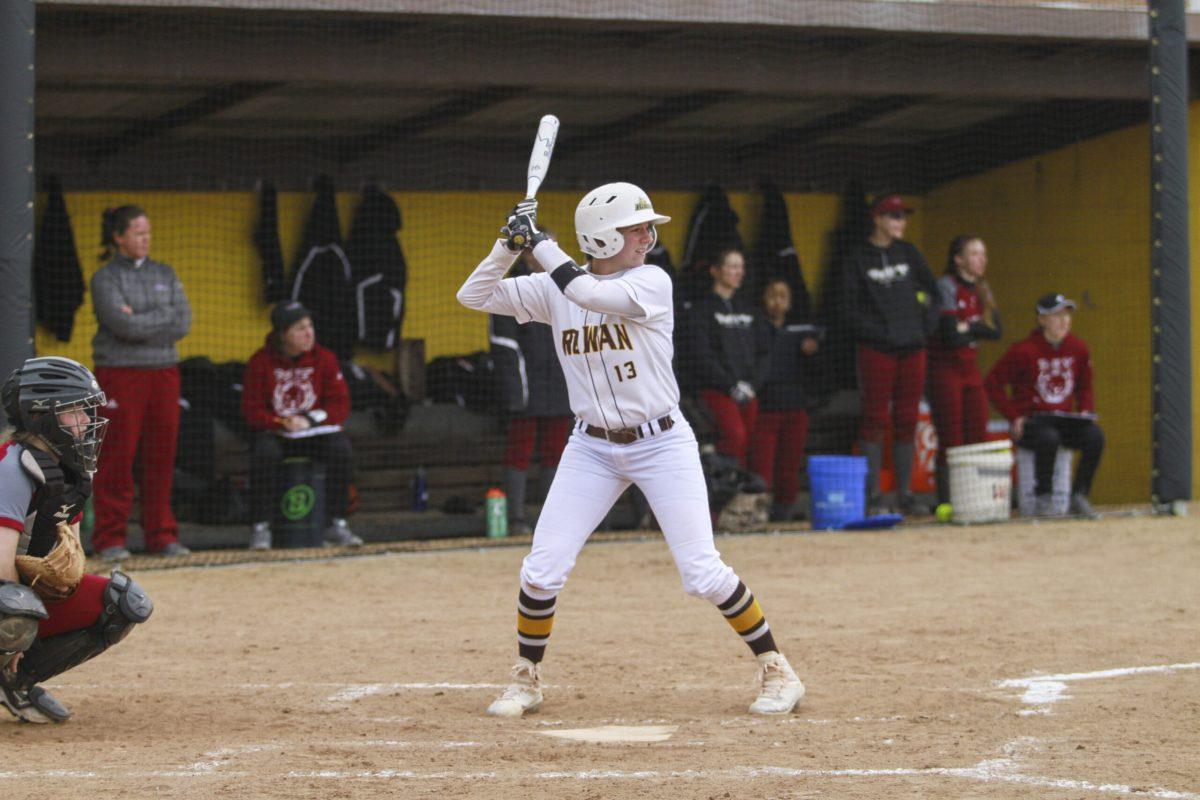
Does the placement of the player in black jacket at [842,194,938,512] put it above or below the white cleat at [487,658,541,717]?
above

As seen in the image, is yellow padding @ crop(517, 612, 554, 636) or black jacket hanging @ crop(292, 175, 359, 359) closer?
yellow padding @ crop(517, 612, 554, 636)

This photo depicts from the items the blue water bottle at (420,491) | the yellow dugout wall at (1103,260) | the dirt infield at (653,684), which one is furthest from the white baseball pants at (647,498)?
the yellow dugout wall at (1103,260)

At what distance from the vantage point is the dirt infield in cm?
412

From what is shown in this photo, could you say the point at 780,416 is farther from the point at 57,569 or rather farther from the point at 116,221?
the point at 57,569

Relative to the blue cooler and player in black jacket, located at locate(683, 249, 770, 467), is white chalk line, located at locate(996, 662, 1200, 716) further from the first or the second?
player in black jacket, located at locate(683, 249, 770, 467)

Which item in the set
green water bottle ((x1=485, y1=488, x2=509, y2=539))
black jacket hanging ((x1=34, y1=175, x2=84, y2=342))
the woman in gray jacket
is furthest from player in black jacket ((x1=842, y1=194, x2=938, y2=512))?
black jacket hanging ((x1=34, y1=175, x2=84, y2=342))

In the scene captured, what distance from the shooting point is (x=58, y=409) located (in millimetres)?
4707

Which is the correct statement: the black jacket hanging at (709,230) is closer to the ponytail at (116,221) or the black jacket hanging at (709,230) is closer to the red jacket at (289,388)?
the red jacket at (289,388)

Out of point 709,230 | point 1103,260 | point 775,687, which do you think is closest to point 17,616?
point 775,687

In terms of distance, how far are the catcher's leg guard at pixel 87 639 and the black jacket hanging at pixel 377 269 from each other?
7215 millimetres

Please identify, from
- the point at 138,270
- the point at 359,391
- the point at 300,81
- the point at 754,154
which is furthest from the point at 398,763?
the point at 754,154

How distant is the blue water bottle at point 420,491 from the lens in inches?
472

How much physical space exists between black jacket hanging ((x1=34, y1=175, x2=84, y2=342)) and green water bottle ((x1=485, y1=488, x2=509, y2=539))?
3382 millimetres

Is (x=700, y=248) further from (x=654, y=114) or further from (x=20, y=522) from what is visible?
(x=20, y=522)
